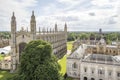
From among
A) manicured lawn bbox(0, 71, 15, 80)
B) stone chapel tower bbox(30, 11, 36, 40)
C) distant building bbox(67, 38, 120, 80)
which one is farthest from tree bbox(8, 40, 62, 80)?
manicured lawn bbox(0, 71, 15, 80)

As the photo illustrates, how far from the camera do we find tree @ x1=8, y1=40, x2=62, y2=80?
2378 cm

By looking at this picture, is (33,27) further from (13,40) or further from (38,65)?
(38,65)

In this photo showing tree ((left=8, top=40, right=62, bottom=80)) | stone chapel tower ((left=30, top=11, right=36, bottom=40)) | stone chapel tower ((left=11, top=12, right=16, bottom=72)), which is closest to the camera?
tree ((left=8, top=40, right=62, bottom=80))

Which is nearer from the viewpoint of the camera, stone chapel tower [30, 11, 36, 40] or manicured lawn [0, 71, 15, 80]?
manicured lawn [0, 71, 15, 80]

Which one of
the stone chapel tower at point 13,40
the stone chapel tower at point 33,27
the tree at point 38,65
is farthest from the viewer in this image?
the stone chapel tower at point 13,40

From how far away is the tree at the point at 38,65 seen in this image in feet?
78.0

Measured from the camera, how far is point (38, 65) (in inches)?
968

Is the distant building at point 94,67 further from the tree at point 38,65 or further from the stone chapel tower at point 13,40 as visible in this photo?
the stone chapel tower at point 13,40

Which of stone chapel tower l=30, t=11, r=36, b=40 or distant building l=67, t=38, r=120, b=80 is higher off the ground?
stone chapel tower l=30, t=11, r=36, b=40

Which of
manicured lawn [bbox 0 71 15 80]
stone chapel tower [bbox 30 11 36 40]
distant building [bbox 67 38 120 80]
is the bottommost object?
manicured lawn [bbox 0 71 15 80]

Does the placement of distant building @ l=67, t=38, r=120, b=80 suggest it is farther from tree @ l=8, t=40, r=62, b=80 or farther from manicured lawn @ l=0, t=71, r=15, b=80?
manicured lawn @ l=0, t=71, r=15, b=80

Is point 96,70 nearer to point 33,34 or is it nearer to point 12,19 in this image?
point 33,34

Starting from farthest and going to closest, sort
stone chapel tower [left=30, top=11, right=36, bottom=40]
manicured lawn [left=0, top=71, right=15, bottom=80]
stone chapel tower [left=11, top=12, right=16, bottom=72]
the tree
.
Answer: stone chapel tower [left=11, top=12, right=16, bottom=72], stone chapel tower [left=30, top=11, right=36, bottom=40], manicured lawn [left=0, top=71, right=15, bottom=80], the tree

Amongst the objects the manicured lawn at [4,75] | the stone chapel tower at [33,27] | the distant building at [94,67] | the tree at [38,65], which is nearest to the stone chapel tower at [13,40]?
the manicured lawn at [4,75]
